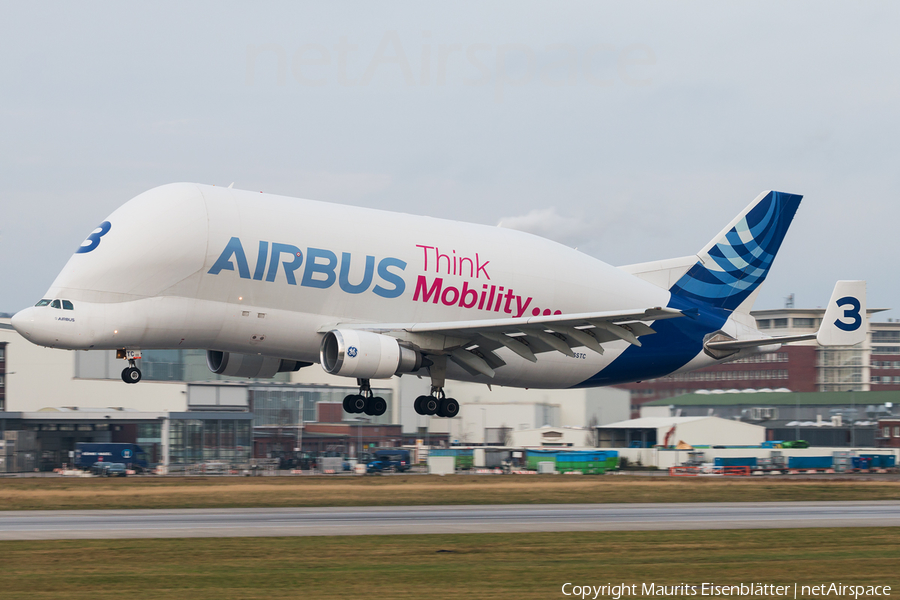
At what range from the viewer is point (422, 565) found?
28.5 metres

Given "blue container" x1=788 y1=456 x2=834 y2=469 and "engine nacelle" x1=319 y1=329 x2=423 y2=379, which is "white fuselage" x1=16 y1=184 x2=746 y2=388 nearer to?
"engine nacelle" x1=319 y1=329 x2=423 y2=379

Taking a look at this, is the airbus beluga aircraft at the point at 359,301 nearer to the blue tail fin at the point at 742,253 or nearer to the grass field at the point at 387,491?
the blue tail fin at the point at 742,253

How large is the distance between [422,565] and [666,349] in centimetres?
1908

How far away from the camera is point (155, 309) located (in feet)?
106

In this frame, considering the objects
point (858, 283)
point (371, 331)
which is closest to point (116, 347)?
point (371, 331)

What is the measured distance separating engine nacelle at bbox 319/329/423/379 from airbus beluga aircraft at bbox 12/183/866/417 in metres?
0.05

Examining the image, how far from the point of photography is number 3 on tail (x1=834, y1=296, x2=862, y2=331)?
41.3 metres

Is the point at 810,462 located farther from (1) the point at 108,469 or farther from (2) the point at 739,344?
(1) the point at 108,469

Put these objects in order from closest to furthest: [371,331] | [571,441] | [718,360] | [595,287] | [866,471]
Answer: [371,331], [595,287], [718,360], [866,471], [571,441]

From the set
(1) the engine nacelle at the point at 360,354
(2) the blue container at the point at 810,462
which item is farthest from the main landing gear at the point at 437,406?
(2) the blue container at the point at 810,462

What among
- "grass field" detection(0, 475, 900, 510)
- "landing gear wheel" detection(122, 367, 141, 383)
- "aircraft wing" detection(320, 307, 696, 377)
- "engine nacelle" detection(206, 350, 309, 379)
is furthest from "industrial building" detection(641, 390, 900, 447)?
"landing gear wheel" detection(122, 367, 141, 383)

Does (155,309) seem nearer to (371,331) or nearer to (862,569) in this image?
(371,331)

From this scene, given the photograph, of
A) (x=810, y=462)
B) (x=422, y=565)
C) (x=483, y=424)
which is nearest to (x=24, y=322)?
(x=422, y=565)

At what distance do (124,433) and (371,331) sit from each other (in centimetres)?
7005
